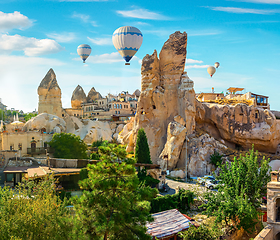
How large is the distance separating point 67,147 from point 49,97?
29011 mm

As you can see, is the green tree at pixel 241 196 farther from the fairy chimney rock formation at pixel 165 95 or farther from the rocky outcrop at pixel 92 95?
the rocky outcrop at pixel 92 95

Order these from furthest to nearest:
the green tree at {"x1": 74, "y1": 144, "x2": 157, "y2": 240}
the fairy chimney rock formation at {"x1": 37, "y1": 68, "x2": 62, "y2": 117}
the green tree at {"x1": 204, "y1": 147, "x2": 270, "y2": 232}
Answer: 1. the fairy chimney rock formation at {"x1": 37, "y1": 68, "x2": 62, "y2": 117}
2. the green tree at {"x1": 204, "y1": 147, "x2": 270, "y2": 232}
3. the green tree at {"x1": 74, "y1": 144, "x2": 157, "y2": 240}

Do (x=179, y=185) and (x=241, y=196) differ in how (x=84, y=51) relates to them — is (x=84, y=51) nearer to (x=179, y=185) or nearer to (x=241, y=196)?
(x=179, y=185)

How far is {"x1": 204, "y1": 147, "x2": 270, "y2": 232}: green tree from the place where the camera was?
19.5 m

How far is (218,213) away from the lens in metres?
19.8

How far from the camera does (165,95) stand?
4309cm

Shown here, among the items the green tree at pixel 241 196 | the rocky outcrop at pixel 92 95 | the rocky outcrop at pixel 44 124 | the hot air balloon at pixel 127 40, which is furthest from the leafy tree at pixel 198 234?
the rocky outcrop at pixel 92 95

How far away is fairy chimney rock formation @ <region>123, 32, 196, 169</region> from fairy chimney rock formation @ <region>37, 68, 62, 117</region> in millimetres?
24990

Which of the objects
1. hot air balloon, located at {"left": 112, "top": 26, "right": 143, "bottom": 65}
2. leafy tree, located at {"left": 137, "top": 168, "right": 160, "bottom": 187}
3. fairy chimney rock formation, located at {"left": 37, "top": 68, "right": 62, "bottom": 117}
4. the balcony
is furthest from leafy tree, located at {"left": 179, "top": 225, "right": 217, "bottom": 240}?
fairy chimney rock formation, located at {"left": 37, "top": 68, "right": 62, "bottom": 117}

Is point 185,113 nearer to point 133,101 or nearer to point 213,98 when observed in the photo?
point 213,98

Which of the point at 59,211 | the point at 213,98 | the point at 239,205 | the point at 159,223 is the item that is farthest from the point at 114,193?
the point at 213,98

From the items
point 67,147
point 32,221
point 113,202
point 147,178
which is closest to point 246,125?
point 147,178

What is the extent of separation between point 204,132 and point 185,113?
4.13m

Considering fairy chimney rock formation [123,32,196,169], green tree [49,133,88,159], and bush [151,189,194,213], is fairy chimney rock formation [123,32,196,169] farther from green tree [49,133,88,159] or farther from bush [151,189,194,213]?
bush [151,189,194,213]
